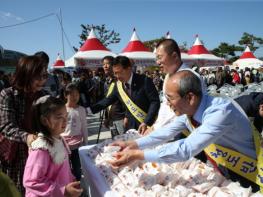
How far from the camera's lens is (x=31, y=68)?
2.07 m

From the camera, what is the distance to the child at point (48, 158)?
65.8 inches

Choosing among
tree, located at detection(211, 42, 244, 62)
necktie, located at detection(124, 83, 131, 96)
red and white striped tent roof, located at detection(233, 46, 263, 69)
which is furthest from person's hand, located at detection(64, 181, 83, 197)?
tree, located at detection(211, 42, 244, 62)

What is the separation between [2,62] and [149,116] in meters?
11.0

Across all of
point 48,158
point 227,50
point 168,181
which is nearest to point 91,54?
point 48,158

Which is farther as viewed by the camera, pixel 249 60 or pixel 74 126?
pixel 249 60

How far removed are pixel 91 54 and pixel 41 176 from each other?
8408 mm

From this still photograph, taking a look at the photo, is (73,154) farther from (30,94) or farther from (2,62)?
(2,62)

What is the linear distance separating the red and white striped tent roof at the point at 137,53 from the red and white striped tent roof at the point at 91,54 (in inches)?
38.1

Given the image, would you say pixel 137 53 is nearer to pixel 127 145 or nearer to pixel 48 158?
pixel 127 145

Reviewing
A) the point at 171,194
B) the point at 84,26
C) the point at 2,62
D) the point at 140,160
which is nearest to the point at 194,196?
the point at 171,194

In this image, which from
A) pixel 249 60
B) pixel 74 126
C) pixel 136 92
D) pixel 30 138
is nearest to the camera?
pixel 30 138

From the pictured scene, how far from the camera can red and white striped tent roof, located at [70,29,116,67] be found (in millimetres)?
9641

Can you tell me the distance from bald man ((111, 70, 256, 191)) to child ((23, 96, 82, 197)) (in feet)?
1.17

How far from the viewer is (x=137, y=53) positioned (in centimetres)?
1089
